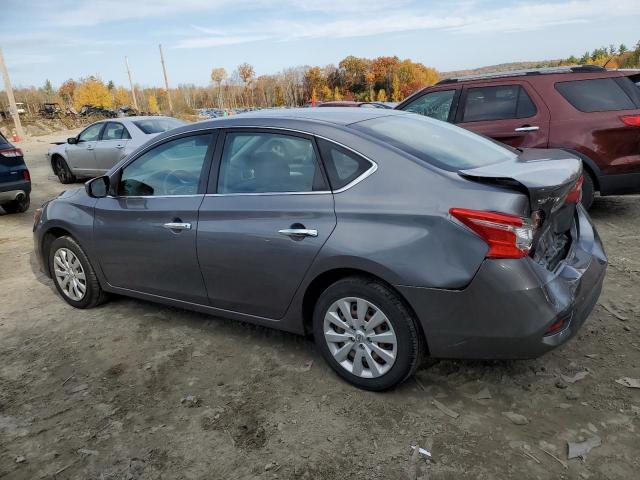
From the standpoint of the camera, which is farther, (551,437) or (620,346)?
(620,346)

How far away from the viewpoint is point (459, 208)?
252cm

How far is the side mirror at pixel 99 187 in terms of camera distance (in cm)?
414

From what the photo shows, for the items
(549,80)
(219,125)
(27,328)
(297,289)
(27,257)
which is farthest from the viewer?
(27,257)

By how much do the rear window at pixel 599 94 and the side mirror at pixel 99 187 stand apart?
16.5ft

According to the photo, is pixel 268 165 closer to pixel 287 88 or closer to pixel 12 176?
pixel 12 176

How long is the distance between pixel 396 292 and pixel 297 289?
0.63 m

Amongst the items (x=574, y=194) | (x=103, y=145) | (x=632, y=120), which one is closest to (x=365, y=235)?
(x=574, y=194)

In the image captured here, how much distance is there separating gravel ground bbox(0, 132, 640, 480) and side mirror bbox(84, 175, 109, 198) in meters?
1.10

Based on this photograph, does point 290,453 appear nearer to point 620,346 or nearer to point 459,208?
point 459,208

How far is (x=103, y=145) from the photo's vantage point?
11.3m

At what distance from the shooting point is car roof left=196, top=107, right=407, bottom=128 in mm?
3227

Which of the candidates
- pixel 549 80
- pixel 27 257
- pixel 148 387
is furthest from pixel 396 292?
pixel 27 257

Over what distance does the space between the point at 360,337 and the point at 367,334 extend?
6cm

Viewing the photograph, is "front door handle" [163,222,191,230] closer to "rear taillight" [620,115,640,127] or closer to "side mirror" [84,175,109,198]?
"side mirror" [84,175,109,198]
